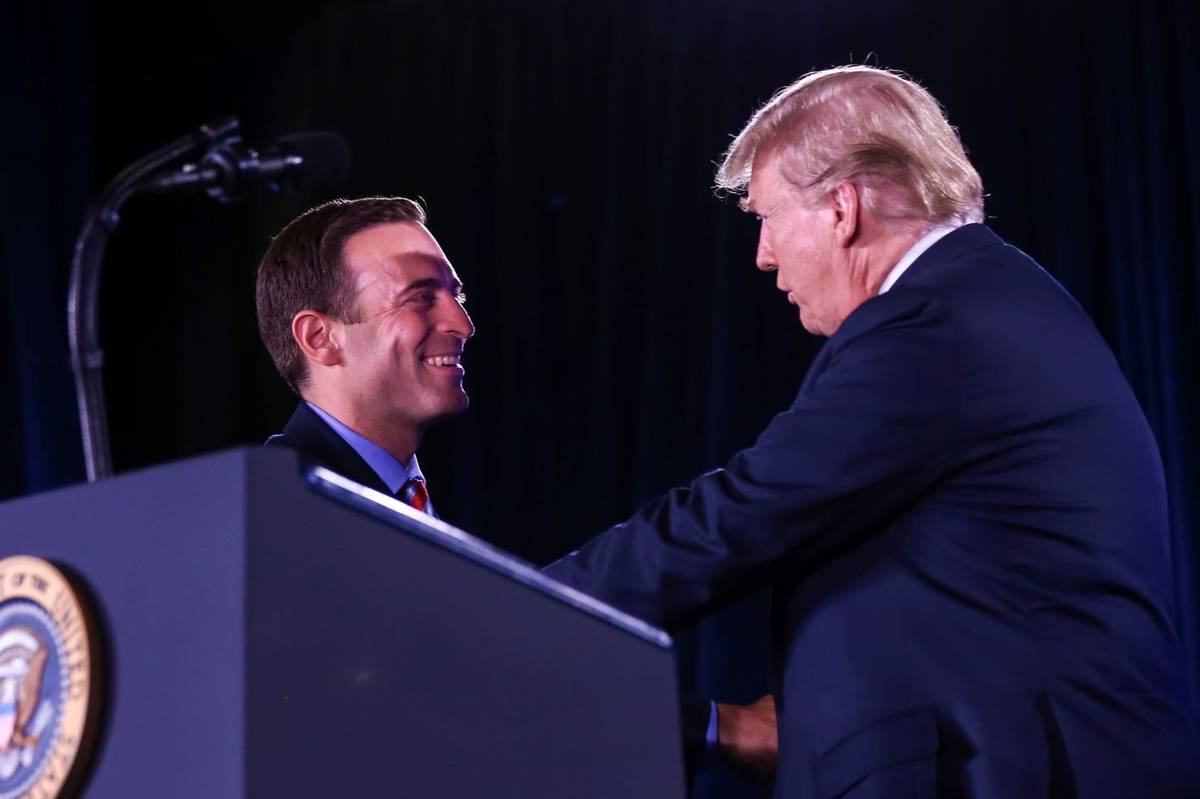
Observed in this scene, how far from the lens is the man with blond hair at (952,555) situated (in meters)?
1.29

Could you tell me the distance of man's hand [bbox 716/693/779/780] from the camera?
1.65m

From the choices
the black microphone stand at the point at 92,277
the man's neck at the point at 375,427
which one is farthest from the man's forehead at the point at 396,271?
the black microphone stand at the point at 92,277

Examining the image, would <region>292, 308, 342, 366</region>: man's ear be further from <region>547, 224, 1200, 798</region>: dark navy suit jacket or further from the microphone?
<region>547, 224, 1200, 798</region>: dark navy suit jacket

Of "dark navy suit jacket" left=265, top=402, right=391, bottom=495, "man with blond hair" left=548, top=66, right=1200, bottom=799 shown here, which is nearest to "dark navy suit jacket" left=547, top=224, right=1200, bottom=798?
"man with blond hair" left=548, top=66, right=1200, bottom=799

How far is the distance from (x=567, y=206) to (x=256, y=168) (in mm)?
1249

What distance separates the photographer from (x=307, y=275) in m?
2.16

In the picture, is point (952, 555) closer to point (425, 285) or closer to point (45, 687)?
point (45, 687)

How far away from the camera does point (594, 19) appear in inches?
149

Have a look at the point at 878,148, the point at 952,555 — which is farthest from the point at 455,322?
the point at 952,555

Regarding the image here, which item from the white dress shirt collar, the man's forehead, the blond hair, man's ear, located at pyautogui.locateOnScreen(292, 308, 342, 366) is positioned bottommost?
man's ear, located at pyautogui.locateOnScreen(292, 308, 342, 366)

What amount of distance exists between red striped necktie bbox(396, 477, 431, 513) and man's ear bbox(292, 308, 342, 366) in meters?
0.23

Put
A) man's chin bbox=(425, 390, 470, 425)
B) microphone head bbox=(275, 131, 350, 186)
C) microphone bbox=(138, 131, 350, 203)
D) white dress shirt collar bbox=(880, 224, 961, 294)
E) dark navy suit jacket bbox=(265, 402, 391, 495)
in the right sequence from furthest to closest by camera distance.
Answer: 1. microphone head bbox=(275, 131, 350, 186)
2. microphone bbox=(138, 131, 350, 203)
3. man's chin bbox=(425, 390, 470, 425)
4. dark navy suit jacket bbox=(265, 402, 391, 495)
5. white dress shirt collar bbox=(880, 224, 961, 294)

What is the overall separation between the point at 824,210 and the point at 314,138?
1457 mm

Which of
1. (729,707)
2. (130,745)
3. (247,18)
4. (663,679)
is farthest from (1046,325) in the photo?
(247,18)
